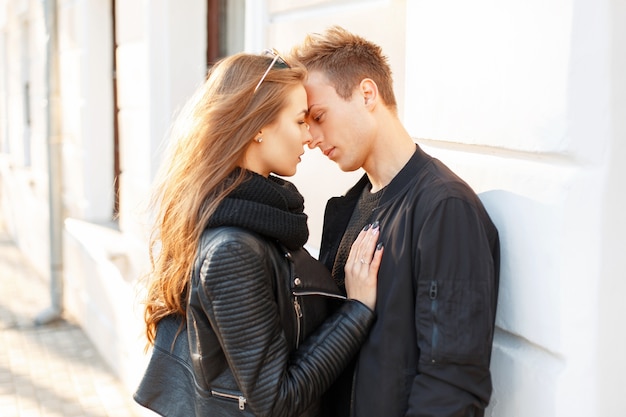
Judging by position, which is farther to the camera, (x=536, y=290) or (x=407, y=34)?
(x=407, y=34)

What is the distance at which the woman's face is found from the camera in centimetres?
216

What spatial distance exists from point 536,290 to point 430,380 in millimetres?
336

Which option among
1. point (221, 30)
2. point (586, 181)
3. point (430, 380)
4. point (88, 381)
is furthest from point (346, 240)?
point (88, 381)

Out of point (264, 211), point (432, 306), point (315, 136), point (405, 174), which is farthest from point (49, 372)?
point (432, 306)

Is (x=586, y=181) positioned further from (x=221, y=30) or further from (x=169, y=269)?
(x=221, y=30)

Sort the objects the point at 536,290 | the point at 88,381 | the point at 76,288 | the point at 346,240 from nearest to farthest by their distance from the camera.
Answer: the point at 536,290, the point at 346,240, the point at 88,381, the point at 76,288

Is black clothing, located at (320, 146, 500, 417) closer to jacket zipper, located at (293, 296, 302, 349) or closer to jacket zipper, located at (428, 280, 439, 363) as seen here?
jacket zipper, located at (428, 280, 439, 363)

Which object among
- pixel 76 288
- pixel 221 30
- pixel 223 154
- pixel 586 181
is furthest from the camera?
pixel 76 288

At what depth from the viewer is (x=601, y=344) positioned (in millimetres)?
1767

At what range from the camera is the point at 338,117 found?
2266 millimetres

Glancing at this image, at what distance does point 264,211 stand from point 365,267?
0.31m

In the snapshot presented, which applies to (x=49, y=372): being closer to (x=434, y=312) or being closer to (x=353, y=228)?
(x=353, y=228)

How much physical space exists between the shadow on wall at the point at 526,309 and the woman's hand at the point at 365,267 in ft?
1.03

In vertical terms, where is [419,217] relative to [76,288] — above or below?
above
